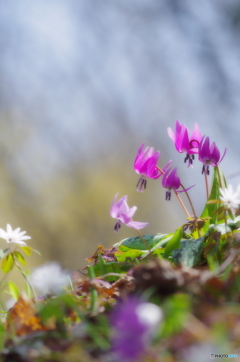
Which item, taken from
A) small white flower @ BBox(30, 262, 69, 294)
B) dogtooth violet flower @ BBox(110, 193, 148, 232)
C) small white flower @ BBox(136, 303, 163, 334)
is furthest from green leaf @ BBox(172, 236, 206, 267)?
small white flower @ BBox(136, 303, 163, 334)

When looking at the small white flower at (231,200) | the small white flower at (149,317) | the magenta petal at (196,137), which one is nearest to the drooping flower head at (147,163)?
the magenta petal at (196,137)

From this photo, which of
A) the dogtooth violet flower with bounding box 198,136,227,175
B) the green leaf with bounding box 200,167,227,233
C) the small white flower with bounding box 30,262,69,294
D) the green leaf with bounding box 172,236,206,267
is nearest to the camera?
the small white flower with bounding box 30,262,69,294

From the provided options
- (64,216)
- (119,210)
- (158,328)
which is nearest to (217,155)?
(119,210)

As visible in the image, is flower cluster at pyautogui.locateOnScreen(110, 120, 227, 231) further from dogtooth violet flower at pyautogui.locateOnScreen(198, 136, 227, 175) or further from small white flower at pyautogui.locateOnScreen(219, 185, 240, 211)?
small white flower at pyautogui.locateOnScreen(219, 185, 240, 211)

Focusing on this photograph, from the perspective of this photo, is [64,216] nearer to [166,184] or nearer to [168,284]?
[166,184]

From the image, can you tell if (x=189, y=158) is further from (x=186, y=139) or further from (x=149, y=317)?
(x=149, y=317)

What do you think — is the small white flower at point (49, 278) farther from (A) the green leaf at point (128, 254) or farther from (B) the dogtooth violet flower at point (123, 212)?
(A) the green leaf at point (128, 254)
